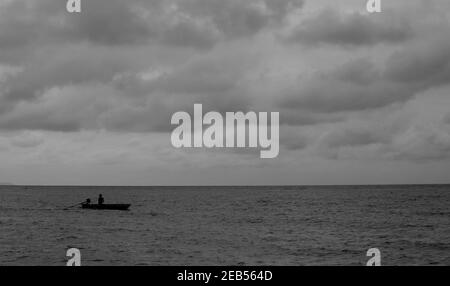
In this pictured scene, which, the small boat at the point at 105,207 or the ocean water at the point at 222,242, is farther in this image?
the small boat at the point at 105,207

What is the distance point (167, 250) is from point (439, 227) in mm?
39590

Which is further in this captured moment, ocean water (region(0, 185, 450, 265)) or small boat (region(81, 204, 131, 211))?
small boat (region(81, 204, 131, 211))

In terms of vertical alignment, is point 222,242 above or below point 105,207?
below

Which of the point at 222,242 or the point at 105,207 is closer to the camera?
the point at 222,242

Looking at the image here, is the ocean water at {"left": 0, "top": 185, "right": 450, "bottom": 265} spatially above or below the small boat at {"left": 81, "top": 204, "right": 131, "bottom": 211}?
below

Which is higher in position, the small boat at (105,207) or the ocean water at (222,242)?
the small boat at (105,207)

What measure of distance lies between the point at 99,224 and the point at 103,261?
26667 mm

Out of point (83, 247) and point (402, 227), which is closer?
point (83, 247)
